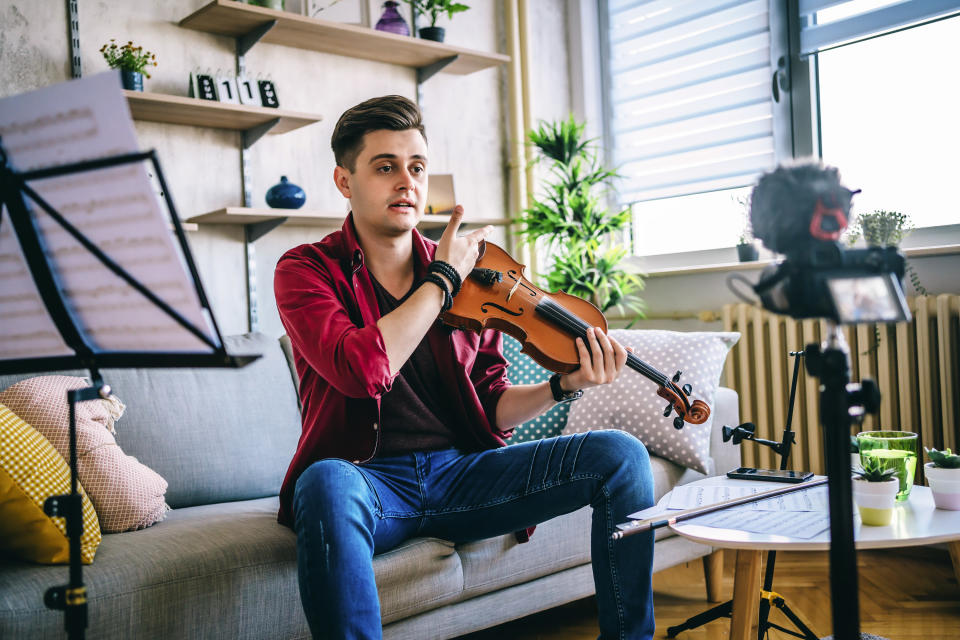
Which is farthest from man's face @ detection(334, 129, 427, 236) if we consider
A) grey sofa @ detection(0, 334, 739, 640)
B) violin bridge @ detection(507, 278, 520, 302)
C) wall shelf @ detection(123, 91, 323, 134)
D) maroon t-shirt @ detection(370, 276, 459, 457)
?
wall shelf @ detection(123, 91, 323, 134)

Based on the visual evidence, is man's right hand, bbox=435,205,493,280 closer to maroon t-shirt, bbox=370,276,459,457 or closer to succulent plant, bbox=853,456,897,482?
maroon t-shirt, bbox=370,276,459,457

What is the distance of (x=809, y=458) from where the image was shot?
261 centimetres

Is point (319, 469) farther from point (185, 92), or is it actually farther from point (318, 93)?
point (318, 93)

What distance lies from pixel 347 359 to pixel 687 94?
93.0 inches

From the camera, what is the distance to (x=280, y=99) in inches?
108

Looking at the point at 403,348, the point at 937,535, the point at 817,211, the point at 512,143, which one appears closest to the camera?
the point at 817,211

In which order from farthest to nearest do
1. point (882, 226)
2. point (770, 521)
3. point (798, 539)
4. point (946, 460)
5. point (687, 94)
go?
point (687, 94) → point (882, 226) → point (946, 460) → point (770, 521) → point (798, 539)

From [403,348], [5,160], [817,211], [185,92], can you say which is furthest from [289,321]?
[185,92]

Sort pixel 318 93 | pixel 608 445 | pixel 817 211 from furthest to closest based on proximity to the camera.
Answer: pixel 318 93, pixel 608 445, pixel 817 211

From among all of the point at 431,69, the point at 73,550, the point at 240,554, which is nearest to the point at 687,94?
the point at 431,69

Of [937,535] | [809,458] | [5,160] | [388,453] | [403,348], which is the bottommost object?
[809,458]

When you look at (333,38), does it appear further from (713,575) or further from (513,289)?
(713,575)

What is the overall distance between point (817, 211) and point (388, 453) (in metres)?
0.98

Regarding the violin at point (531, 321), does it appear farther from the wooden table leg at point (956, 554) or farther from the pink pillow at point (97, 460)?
the pink pillow at point (97, 460)
